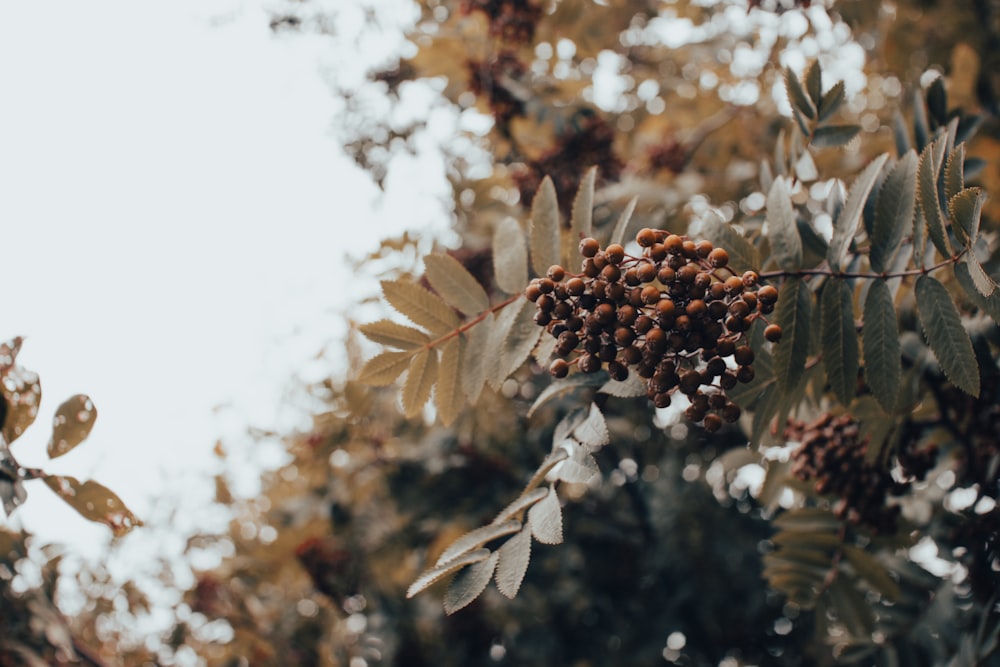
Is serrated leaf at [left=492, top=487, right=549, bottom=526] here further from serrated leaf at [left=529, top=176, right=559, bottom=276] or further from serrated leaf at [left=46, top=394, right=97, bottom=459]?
serrated leaf at [left=46, top=394, right=97, bottom=459]

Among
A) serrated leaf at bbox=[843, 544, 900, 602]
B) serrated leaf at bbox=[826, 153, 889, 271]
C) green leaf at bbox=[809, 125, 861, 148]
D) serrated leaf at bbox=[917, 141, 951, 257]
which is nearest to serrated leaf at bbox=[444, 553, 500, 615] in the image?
serrated leaf at bbox=[826, 153, 889, 271]

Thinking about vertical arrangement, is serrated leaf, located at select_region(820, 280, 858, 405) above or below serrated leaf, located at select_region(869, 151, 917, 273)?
below

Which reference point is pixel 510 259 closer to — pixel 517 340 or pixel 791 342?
pixel 517 340

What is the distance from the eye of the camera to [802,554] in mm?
2232

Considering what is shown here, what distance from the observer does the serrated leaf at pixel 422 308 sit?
1.80 metres

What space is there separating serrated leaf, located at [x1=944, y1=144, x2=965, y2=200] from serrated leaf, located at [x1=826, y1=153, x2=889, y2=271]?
16 cm

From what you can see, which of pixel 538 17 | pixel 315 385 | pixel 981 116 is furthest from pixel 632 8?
pixel 315 385

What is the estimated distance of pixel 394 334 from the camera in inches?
71.4

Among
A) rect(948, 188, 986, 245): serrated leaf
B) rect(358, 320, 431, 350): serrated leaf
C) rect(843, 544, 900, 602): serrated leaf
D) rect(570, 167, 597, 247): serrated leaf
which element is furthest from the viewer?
rect(843, 544, 900, 602): serrated leaf

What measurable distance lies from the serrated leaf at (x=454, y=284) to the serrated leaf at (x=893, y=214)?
32.8 inches

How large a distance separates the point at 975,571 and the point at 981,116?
1307 millimetres

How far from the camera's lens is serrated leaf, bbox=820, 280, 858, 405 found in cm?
149

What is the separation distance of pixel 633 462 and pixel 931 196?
242 cm

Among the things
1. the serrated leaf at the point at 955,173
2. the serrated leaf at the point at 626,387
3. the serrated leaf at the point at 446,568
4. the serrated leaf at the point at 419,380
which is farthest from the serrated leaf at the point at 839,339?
the serrated leaf at the point at 419,380
